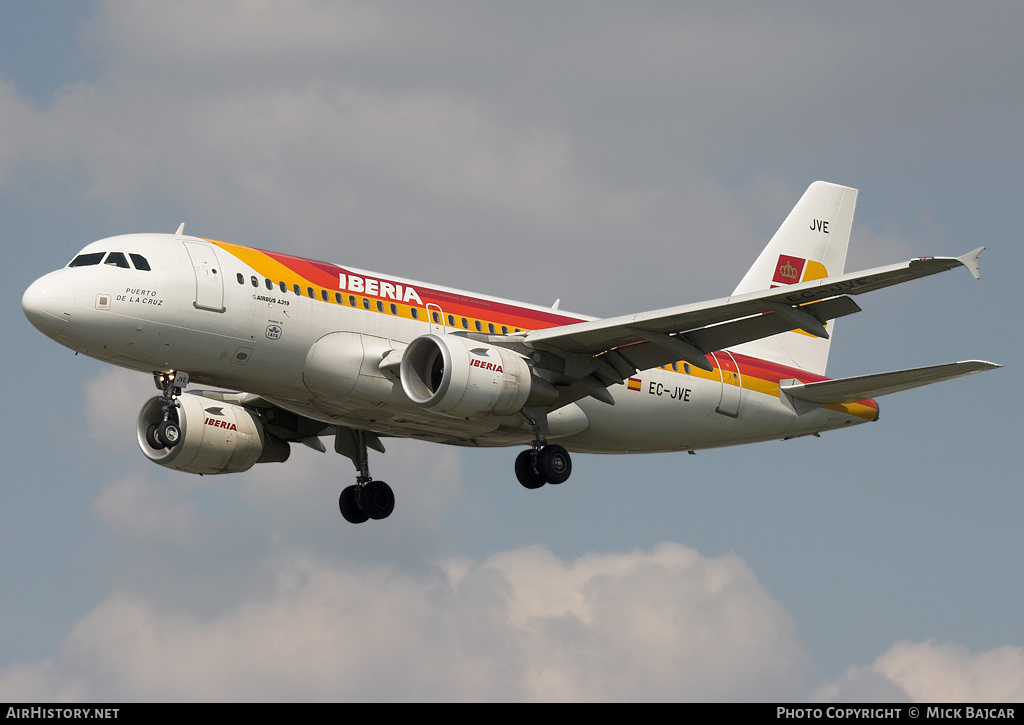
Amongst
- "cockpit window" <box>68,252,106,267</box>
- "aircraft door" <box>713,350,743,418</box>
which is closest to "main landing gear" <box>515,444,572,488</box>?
"aircraft door" <box>713,350,743,418</box>

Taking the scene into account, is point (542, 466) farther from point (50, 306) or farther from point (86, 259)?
point (50, 306)

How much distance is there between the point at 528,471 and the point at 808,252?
16062 millimetres

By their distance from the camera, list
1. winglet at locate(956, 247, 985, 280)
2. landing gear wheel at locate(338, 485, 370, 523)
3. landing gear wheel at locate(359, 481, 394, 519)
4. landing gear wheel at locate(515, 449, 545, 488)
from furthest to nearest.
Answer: landing gear wheel at locate(338, 485, 370, 523)
landing gear wheel at locate(359, 481, 394, 519)
landing gear wheel at locate(515, 449, 545, 488)
winglet at locate(956, 247, 985, 280)

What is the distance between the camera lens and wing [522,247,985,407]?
33469mm

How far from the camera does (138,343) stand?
111 feet

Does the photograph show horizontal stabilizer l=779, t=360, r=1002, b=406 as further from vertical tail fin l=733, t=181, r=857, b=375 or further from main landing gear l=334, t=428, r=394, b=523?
main landing gear l=334, t=428, r=394, b=523

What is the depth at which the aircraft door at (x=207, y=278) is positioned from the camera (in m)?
34.4

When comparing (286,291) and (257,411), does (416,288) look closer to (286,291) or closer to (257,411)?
(286,291)

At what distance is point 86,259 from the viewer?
1362 inches

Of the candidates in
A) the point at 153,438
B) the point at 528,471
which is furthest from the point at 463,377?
the point at 153,438

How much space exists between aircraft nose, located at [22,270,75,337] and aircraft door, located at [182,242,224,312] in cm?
286
